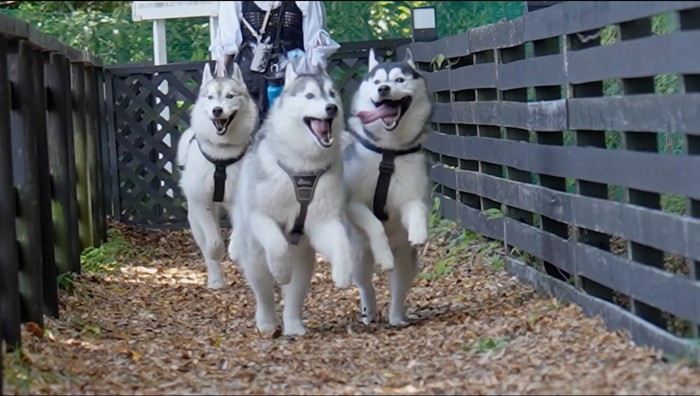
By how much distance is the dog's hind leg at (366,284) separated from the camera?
7.66 meters

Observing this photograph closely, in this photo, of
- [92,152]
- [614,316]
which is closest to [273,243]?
[614,316]

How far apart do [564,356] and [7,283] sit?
2656mm

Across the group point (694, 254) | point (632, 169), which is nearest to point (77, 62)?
point (632, 169)

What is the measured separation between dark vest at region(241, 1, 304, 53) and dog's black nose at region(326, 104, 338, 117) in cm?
267

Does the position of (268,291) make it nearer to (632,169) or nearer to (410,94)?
(410,94)

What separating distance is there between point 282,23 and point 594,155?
372 cm

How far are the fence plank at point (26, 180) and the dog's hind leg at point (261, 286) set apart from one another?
3.73 feet

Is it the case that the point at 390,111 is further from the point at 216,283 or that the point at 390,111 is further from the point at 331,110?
the point at 216,283

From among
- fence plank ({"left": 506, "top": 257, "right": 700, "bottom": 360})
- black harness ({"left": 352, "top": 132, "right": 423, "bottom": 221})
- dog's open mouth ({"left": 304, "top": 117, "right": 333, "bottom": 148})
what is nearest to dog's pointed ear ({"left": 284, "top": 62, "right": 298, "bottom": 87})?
dog's open mouth ({"left": 304, "top": 117, "right": 333, "bottom": 148})

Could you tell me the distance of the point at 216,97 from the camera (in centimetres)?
968

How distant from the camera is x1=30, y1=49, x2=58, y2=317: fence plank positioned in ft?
24.9

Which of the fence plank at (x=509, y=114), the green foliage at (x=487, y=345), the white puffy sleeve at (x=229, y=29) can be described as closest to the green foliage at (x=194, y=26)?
the fence plank at (x=509, y=114)

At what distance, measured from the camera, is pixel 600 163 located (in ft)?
21.4

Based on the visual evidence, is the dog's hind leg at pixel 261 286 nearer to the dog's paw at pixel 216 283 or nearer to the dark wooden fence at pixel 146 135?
the dog's paw at pixel 216 283
